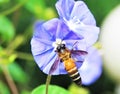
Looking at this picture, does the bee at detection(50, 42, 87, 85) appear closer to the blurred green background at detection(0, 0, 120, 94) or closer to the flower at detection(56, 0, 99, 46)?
the flower at detection(56, 0, 99, 46)

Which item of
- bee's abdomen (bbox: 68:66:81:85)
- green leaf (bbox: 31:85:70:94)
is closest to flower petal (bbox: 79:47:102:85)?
green leaf (bbox: 31:85:70:94)

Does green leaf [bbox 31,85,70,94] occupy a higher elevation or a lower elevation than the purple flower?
lower

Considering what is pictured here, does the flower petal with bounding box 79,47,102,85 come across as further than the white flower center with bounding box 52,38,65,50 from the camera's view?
Yes

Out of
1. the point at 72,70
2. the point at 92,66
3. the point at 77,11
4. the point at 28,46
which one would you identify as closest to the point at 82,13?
the point at 77,11

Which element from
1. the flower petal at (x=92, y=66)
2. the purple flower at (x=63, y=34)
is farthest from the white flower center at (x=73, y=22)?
the flower petal at (x=92, y=66)

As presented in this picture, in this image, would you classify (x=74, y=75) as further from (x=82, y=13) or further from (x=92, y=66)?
(x=92, y=66)

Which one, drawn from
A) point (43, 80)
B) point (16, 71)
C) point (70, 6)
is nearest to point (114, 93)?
point (43, 80)

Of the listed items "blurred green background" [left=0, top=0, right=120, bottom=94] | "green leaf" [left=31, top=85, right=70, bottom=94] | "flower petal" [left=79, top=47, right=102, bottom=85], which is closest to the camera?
"green leaf" [left=31, top=85, right=70, bottom=94]

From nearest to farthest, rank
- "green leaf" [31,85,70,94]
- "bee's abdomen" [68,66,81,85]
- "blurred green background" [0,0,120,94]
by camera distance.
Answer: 1. "bee's abdomen" [68,66,81,85]
2. "green leaf" [31,85,70,94]
3. "blurred green background" [0,0,120,94]
